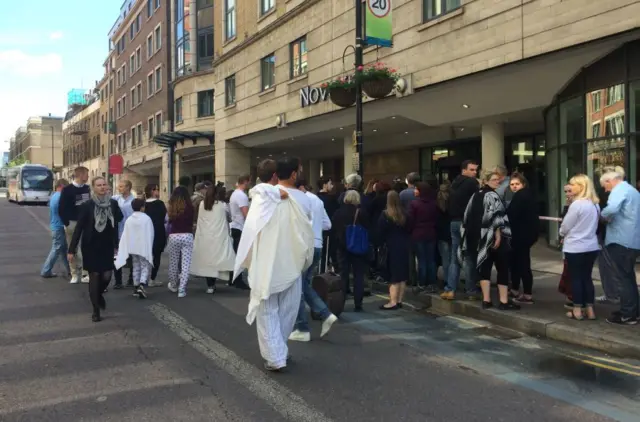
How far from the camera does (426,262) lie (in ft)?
26.5

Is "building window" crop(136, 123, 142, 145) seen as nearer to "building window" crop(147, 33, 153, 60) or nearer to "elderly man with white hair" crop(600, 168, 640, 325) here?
"building window" crop(147, 33, 153, 60)

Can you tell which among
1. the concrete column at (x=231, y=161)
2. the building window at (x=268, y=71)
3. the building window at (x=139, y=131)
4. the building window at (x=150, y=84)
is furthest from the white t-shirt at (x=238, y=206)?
the building window at (x=139, y=131)

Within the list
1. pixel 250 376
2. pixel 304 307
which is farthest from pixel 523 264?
pixel 250 376

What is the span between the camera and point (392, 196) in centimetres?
743

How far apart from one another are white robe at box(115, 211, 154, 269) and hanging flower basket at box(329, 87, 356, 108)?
223 inches

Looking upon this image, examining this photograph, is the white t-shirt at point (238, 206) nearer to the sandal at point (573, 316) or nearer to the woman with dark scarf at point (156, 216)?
the woman with dark scarf at point (156, 216)

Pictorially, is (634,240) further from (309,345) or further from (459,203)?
(309,345)

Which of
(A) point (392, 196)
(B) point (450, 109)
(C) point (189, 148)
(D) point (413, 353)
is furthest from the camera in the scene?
(C) point (189, 148)

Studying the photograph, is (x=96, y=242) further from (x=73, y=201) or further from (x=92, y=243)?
(x=73, y=201)

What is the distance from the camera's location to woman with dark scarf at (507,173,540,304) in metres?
7.10

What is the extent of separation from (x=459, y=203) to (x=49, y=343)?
523cm

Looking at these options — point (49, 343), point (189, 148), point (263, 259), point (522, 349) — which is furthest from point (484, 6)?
point (189, 148)

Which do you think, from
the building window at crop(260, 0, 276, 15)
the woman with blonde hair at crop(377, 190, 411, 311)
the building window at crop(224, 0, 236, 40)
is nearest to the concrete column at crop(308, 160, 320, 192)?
the building window at crop(224, 0, 236, 40)

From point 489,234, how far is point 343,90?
652 centimetres
